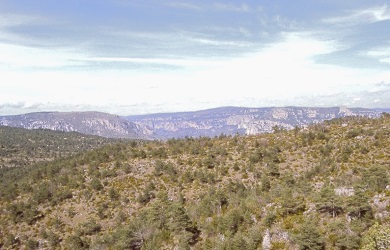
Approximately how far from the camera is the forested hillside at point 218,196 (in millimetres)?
50638

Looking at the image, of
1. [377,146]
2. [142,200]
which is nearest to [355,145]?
[377,146]

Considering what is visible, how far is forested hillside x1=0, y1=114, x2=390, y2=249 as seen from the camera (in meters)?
50.6

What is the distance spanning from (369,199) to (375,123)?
83.6m

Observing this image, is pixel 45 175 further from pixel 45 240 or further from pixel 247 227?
pixel 247 227

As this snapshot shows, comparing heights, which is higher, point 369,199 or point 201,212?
point 369,199

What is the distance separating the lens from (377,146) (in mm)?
94750

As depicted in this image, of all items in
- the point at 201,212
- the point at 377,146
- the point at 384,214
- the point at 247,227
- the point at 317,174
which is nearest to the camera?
the point at 384,214

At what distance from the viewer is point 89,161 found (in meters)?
142

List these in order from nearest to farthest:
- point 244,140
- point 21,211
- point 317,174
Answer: point 317,174, point 21,211, point 244,140

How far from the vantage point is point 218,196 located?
83188 millimetres

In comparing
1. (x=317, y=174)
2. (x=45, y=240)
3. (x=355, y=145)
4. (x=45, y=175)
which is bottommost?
(x=45, y=240)

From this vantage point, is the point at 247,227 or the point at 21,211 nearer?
the point at 247,227

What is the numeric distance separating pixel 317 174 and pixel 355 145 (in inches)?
850

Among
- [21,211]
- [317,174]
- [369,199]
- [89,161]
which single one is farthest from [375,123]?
[21,211]
